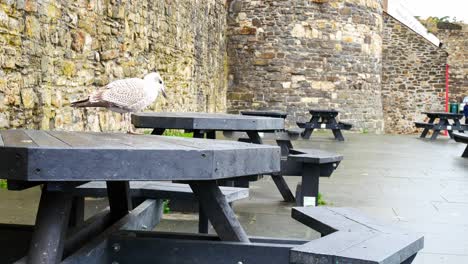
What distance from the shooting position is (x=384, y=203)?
19.3 feet

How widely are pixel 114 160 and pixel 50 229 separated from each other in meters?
0.35

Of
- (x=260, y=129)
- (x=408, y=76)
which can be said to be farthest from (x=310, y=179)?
(x=408, y=76)

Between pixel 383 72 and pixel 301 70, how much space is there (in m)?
6.65

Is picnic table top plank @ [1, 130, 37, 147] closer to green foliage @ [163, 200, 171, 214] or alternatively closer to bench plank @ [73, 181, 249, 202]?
bench plank @ [73, 181, 249, 202]

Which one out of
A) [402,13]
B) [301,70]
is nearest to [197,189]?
[301,70]

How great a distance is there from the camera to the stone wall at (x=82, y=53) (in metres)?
5.86

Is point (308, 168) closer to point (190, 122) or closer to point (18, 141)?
point (190, 122)

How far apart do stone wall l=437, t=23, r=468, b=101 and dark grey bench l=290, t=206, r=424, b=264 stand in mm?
22465

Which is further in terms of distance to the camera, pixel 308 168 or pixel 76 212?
pixel 308 168

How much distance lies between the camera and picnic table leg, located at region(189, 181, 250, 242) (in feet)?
8.92

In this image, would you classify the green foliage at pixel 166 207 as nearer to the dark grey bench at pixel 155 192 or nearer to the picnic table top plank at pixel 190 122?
the picnic table top plank at pixel 190 122

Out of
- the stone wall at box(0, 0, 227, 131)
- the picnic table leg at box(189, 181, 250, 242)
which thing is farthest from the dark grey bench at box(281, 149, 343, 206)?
the picnic table leg at box(189, 181, 250, 242)

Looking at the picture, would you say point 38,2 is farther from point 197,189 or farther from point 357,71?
point 357,71

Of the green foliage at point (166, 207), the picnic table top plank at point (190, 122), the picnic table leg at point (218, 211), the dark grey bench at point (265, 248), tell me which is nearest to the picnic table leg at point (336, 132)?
the green foliage at point (166, 207)
